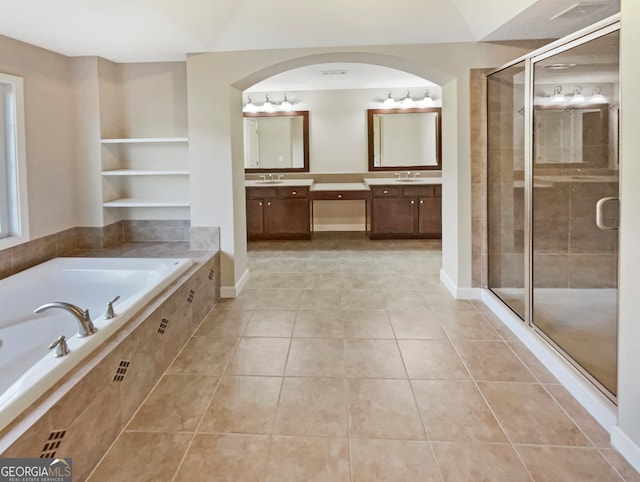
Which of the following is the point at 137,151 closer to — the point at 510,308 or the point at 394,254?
the point at 394,254

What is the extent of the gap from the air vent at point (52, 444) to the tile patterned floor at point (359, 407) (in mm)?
270

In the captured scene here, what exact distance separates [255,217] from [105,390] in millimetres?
5002

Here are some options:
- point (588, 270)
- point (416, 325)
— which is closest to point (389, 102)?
point (588, 270)

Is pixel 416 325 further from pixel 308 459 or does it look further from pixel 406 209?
pixel 406 209

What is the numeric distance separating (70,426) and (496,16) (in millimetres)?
3542

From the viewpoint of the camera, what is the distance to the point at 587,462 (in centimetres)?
195

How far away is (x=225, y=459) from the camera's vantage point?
6.56ft

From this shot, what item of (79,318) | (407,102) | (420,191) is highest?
(407,102)

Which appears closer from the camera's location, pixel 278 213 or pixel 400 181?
pixel 278 213

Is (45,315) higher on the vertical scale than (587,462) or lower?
higher

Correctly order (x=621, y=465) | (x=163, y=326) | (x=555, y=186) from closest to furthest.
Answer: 1. (x=621, y=465)
2. (x=163, y=326)
3. (x=555, y=186)

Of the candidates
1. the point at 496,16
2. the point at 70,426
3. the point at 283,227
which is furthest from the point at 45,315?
the point at 283,227

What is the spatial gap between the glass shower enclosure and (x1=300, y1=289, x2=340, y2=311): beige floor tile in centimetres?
135

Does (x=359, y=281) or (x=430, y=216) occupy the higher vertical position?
(x=430, y=216)
